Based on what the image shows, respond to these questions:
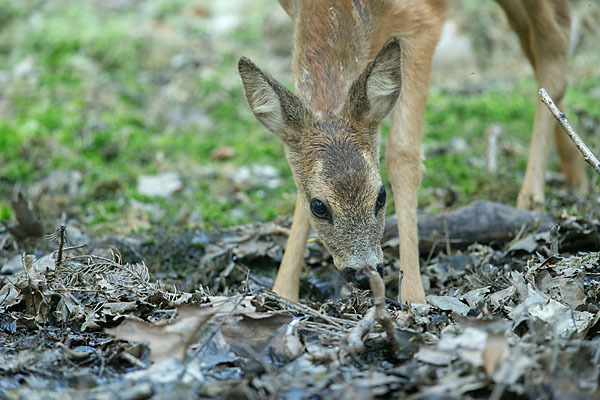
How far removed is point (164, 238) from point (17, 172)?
2.79 meters

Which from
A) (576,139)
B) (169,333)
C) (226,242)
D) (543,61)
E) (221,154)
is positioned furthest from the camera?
(221,154)

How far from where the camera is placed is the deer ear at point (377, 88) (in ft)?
13.5

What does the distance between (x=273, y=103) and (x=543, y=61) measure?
3.06 metres

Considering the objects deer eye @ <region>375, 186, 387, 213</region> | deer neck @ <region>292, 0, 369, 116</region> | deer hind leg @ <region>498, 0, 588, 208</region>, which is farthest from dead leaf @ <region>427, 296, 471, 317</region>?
deer hind leg @ <region>498, 0, 588, 208</region>

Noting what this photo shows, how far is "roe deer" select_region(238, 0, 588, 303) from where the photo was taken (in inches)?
158

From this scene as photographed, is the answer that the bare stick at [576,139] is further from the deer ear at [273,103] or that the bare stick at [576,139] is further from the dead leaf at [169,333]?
the dead leaf at [169,333]

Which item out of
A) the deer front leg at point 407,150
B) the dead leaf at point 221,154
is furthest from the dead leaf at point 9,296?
the dead leaf at point 221,154

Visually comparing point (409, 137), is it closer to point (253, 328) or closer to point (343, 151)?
point (343, 151)

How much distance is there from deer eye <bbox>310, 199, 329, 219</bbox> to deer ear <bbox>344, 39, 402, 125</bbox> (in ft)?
2.03

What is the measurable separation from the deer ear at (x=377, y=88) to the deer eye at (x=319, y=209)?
24.4 inches

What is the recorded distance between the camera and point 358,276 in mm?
3832

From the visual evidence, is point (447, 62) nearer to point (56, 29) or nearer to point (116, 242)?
point (56, 29)

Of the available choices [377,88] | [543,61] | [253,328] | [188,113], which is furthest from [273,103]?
[188,113]

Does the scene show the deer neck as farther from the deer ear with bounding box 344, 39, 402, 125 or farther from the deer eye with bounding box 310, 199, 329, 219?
the deer eye with bounding box 310, 199, 329, 219
